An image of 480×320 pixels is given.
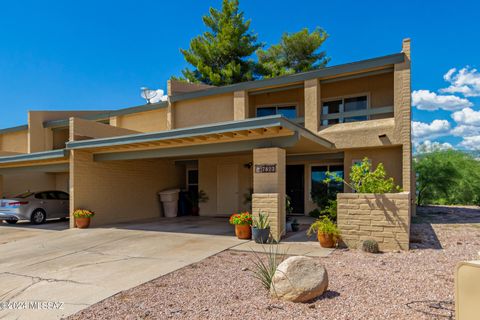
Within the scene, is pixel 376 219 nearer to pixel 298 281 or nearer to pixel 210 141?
pixel 298 281

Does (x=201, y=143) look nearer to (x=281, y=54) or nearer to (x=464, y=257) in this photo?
(x=464, y=257)

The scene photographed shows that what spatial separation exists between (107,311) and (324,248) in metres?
5.10

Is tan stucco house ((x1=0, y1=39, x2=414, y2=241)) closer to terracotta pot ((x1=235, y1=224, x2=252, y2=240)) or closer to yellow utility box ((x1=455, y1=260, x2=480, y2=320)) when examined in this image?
terracotta pot ((x1=235, y1=224, x2=252, y2=240))

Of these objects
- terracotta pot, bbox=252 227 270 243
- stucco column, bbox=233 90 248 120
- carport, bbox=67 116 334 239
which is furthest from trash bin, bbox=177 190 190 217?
terracotta pot, bbox=252 227 270 243

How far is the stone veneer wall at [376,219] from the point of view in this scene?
7102 mm

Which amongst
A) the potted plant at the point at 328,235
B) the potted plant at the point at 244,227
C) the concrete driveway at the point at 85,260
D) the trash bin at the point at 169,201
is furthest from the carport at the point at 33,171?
the potted plant at the point at 328,235

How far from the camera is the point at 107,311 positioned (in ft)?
13.9

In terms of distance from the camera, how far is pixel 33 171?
15.1m

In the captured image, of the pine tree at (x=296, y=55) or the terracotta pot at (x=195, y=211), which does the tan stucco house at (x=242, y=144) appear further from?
the pine tree at (x=296, y=55)

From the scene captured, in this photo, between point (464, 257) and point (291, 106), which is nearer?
point (464, 257)

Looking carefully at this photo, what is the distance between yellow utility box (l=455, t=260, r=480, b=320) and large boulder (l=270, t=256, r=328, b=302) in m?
1.95

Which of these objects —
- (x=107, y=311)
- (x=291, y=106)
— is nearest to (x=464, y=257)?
(x=107, y=311)

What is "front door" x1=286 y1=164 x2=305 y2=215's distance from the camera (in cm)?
1464

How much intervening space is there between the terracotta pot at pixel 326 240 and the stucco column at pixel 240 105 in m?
7.18
